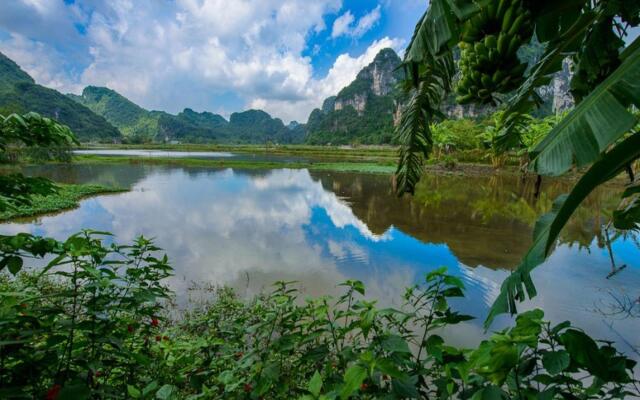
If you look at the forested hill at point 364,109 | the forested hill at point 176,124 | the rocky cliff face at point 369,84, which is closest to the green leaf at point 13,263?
the forested hill at point 364,109

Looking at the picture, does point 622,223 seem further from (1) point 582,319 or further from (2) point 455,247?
(2) point 455,247

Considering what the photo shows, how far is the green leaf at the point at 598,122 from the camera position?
2.40 feet

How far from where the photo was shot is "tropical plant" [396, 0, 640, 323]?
0.73 m

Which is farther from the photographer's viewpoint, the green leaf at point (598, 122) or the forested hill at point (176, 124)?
the forested hill at point (176, 124)

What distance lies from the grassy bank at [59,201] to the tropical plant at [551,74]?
842 cm

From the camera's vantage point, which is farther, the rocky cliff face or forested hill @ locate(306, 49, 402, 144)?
the rocky cliff face

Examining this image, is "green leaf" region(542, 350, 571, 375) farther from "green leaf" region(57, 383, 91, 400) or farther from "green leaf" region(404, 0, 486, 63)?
"green leaf" region(57, 383, 91, 400)

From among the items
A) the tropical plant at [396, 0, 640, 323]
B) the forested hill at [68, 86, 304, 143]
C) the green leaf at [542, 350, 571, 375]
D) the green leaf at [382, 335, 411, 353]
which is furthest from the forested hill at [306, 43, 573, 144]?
the green leaf at [542, 350, 571, 375]

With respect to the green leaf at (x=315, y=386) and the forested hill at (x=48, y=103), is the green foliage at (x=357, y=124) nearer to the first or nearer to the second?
the forested hill at (x=48, y=103)

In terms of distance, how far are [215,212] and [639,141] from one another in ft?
32.6

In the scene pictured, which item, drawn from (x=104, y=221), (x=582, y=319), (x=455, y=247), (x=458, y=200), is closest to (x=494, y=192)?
(x=458, y=200)

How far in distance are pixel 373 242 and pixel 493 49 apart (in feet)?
19.7

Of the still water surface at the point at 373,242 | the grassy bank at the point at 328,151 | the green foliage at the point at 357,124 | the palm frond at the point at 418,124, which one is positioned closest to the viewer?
the palm frond at the point at 418,124

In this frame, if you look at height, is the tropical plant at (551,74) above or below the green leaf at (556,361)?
above
